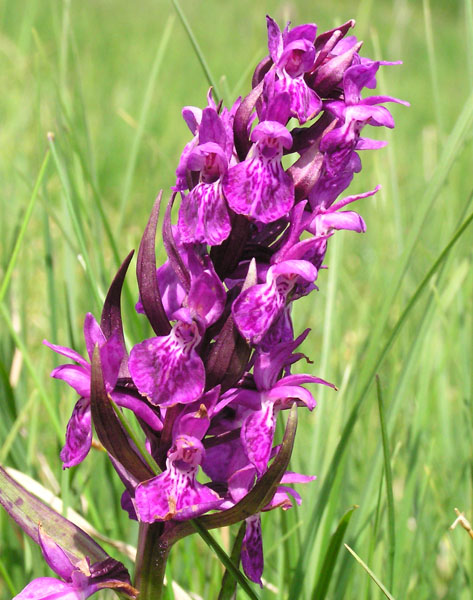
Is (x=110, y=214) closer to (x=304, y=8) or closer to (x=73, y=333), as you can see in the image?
(x=73, y=333)

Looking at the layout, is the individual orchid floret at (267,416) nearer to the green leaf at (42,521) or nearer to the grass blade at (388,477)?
the grass blade at (388,477)

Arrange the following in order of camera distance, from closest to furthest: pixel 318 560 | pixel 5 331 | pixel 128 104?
pixel 318 560, pixel 5 331, pixel 128 104

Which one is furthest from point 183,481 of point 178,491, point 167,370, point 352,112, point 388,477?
point 352,112

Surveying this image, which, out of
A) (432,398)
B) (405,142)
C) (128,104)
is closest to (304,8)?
(405,142)

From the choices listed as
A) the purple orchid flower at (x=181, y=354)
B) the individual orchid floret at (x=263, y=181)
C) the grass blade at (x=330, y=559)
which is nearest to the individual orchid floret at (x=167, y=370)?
the purple orchid flower at (x=181, y=354)

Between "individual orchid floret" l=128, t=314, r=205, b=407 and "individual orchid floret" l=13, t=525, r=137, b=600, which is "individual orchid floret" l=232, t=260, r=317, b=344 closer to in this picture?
"individual orchid floret" l=128, t=314, r=205, b=407

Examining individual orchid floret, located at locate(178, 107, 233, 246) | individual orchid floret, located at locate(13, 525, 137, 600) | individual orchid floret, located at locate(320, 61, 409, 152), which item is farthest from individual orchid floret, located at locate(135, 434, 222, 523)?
individual orchid floret, located at locate(320, 61, 409, 152)
